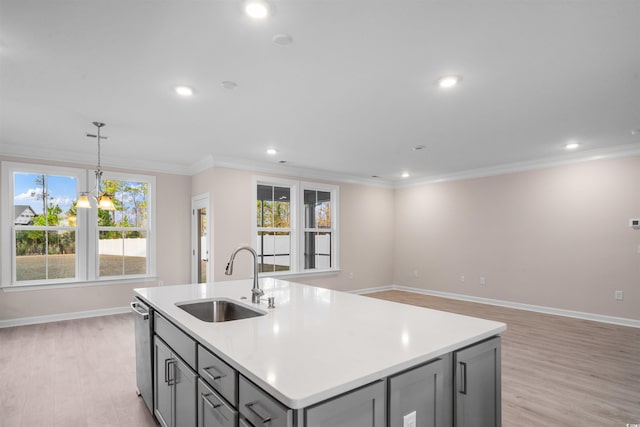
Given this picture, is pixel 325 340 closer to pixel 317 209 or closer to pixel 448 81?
pixel 448 81

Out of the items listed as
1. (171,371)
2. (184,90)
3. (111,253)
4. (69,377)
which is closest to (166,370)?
(171,371)

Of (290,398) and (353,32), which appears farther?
(353,32)

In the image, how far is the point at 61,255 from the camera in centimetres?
534

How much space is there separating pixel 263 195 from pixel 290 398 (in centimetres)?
554

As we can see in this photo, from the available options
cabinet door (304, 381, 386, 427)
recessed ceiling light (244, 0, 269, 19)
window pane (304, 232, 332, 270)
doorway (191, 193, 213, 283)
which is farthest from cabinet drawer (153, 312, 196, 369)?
window pane (304, 232, 332, 270)

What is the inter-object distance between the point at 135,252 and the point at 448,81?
541 centimetres

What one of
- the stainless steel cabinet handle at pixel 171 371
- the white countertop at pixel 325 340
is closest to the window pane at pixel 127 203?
the white countertop at pixel 325 340

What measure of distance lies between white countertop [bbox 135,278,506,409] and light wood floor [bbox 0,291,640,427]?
1.18 m

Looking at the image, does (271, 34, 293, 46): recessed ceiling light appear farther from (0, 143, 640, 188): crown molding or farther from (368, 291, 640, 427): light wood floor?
(0, 143, 640, 188): crown molding

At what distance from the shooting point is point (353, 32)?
2188 mm

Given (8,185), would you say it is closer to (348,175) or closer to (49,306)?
(49,306)

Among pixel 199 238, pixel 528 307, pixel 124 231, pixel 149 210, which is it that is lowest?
pixel 528 307

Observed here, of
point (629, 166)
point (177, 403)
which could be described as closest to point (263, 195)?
point (177, 403)

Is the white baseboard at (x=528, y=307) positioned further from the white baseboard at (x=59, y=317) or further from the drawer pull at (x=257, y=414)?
the drawer pull at (x=257, y=414)
